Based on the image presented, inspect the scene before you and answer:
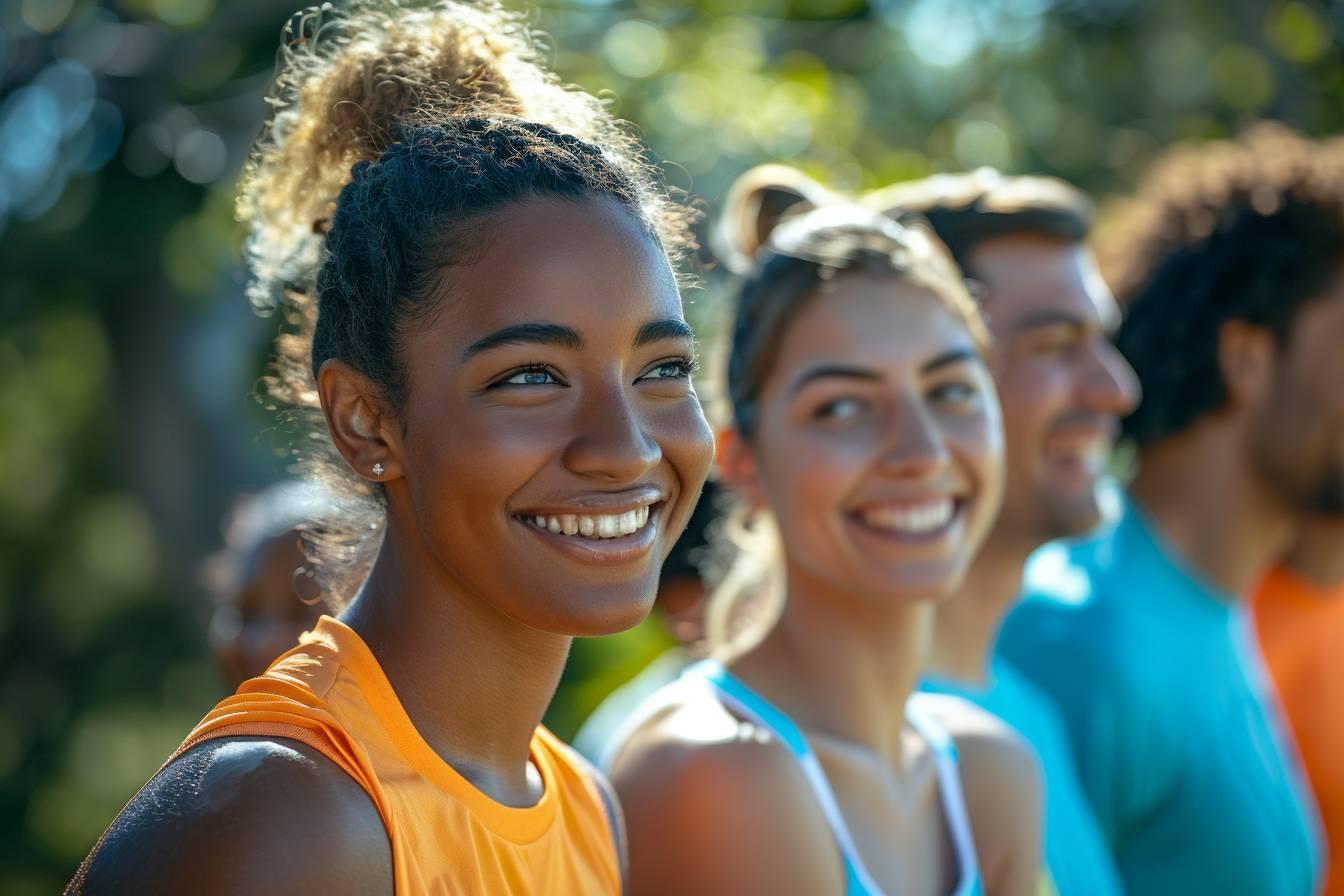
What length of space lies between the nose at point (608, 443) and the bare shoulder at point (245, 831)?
48 cm

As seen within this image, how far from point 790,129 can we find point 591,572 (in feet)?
16.5

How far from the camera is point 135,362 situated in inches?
346

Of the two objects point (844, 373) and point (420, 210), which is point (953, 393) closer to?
point (844, 373)

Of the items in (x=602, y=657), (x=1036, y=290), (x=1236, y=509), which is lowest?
(x=602, y=657)

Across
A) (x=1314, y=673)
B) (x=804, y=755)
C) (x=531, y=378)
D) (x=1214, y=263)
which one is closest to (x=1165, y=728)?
(x=1314, y=673)

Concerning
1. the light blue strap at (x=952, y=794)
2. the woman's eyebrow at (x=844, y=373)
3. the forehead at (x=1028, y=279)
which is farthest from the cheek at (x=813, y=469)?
the forehead at (x=1028, y=279)

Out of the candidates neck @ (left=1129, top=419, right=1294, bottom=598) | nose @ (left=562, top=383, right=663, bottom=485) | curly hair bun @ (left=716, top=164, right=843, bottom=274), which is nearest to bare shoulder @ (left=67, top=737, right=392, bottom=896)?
nose @ (left=562, top=383, right=663, bottom=485)

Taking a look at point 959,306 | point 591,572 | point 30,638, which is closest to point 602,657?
point 959,306

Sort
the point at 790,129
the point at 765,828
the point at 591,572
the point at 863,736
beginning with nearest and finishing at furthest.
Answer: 1. the point at 591,572
2. the point at 765,828
3. the point at 863,736
4. the point at 790,129

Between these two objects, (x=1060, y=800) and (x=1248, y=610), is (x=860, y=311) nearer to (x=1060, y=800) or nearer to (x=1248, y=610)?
(x=1060, y=800)

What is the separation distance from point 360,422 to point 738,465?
4.00ft

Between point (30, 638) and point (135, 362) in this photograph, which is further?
point (30, 638)

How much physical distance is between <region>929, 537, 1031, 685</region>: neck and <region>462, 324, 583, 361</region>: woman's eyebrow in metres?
2.05

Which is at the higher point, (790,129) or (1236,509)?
(790,129)
